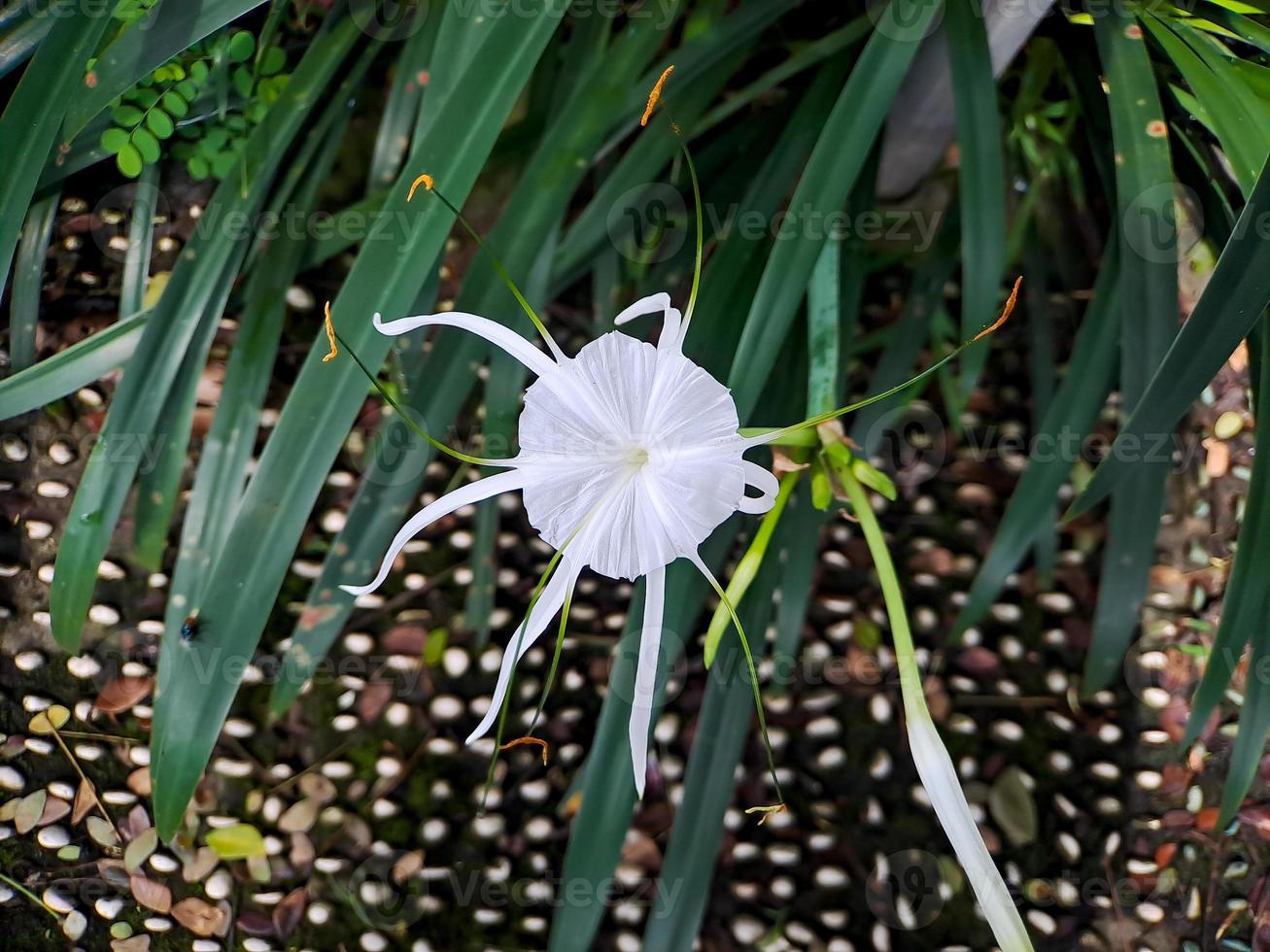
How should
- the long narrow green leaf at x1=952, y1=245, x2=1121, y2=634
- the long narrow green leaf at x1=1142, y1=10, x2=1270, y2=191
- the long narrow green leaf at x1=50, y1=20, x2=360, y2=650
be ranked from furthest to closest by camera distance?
the long narrow green leaf at x1=952, y1=245, x2=1121, y2=634, the long narrow green leaf at x1=50, y1=20, x2=360, y2=650, the long narrow green leaf at x1=1142, y1=10, x2=1270, y2=191

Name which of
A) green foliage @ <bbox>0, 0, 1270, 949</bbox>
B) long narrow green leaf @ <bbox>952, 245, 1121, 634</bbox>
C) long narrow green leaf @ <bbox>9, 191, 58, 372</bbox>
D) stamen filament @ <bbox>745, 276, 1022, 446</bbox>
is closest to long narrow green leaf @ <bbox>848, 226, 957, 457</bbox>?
green foliage @ <bbox>0, 0, 1270, 949</bbox>

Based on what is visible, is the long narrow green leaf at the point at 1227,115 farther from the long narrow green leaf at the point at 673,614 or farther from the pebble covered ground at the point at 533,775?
the pebble covered ground at the point at 533,775

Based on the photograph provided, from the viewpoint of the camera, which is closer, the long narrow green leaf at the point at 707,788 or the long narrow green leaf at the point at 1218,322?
the long narrow green leaf at the point at 1218,322

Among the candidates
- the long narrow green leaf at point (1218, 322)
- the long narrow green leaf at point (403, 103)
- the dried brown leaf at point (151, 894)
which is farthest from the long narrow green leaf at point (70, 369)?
the long narrow green leaf at point (1218, 322)

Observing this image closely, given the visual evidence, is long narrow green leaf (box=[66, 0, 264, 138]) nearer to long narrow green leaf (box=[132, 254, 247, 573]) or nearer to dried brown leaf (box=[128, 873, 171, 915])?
long narrow green leaf (box=[132, 254, 247, 573])

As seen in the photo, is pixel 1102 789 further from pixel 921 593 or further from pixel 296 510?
pixel 296 510

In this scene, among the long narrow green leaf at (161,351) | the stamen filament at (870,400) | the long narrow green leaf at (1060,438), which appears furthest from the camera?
the long narrow green leaf at (1060,438)

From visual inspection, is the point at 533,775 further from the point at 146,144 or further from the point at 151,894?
the point at 146,144
